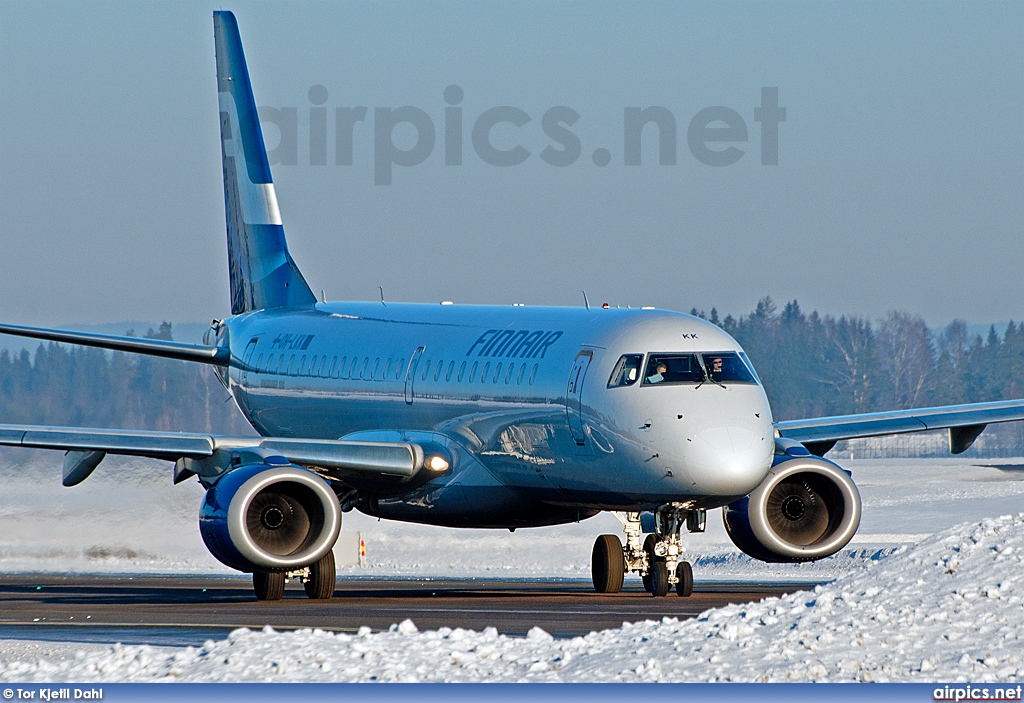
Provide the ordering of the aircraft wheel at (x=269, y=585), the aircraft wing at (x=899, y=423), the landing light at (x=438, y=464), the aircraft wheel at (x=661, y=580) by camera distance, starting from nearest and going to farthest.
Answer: the aircraft wheel at (x=661, y=580) → the aircraft wheel at (x=269, y=585) → the landing light at (x=438, y=464) → the aircraft wing at (x=899, y=423)

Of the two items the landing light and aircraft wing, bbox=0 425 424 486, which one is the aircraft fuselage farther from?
aircraft wing, bbox=0 425 424 486

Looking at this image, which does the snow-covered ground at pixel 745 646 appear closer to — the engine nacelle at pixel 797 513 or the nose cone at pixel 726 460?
the nose cone at pixel 726 460

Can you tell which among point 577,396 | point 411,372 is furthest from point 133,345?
point 577,396

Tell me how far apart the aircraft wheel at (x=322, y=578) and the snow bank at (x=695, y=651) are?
9.02m

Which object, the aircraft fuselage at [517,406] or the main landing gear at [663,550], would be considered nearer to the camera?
the aircraft fuselage at [517,406]

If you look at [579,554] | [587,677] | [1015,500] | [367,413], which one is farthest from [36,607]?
[1015,500]

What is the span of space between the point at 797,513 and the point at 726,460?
408 centimetres

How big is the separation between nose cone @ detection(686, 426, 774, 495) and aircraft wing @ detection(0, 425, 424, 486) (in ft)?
20.3

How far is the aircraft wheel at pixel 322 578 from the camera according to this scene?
91.6 feet

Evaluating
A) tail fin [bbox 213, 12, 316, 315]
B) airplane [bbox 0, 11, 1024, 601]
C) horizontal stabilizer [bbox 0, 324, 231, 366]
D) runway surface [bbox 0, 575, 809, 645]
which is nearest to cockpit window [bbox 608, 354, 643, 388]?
airplane [bbox 0, 11, 1024, 601]

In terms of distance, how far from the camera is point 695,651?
16.4 m

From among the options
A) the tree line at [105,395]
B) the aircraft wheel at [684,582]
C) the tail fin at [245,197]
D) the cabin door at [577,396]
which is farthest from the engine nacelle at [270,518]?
the tree line at [105,395]

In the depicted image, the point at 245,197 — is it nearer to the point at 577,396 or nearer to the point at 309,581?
the point at 309,581

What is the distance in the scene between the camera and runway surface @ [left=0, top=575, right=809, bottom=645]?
21.8 metres
